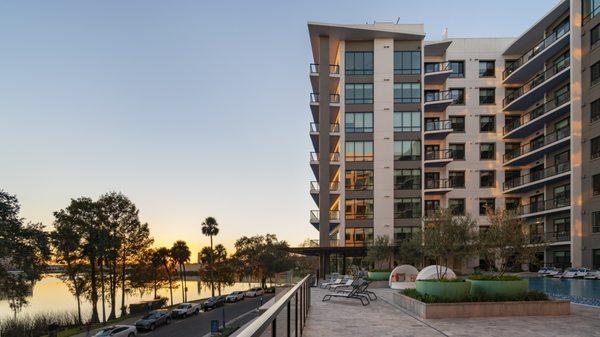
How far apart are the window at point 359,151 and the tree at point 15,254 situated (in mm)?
32428

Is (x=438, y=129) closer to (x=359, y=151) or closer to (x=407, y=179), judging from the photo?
(x=407, y=179)

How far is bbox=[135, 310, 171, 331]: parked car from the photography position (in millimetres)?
36188

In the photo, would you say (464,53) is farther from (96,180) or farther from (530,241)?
(96,180)

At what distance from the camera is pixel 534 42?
5162 centimetres

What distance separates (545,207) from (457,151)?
12.3 meters

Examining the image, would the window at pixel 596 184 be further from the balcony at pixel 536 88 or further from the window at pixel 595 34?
the window at pixel 595 34

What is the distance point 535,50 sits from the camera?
50.2 meters

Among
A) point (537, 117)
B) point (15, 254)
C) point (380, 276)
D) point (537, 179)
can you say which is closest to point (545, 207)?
point (537, 179)

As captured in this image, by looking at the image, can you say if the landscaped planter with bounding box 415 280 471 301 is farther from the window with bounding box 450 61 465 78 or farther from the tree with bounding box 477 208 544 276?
the window with bounding box 450 61 465 78

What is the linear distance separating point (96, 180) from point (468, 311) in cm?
6349

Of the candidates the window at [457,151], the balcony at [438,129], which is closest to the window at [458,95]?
the balcony at [438,129]

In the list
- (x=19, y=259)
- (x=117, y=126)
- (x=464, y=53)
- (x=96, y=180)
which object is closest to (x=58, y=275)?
(x=19, y=259)

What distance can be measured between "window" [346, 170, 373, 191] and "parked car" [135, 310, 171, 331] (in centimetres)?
2365

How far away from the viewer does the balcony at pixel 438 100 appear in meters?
52.0
